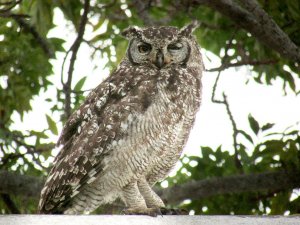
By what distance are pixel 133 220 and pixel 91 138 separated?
110 cm

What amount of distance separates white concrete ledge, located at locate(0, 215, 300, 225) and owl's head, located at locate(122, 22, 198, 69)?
4.57 ft

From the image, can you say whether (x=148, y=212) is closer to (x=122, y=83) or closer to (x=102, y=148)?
(x=102, y=148)

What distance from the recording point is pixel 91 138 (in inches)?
160

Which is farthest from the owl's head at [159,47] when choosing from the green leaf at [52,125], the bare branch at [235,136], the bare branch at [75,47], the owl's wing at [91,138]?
the green leaf at [52,125]

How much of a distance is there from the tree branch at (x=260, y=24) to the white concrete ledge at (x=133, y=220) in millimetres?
1507

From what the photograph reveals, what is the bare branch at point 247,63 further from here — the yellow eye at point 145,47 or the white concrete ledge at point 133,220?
the white concrete ledge at point 133,220

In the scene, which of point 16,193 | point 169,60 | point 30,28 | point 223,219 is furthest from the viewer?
point 30,28

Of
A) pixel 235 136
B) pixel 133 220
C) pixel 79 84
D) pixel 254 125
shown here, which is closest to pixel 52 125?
pixel 79 84

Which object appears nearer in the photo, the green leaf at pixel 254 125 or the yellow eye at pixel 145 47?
the yellow eye at pixel 145 47

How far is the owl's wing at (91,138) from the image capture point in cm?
402

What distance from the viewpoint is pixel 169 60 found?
173 inches

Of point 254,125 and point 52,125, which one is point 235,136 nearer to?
point 254,125

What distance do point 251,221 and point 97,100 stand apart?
4.69ft

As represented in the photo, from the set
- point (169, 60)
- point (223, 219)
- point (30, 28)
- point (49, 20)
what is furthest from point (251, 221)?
point (30, 28)
